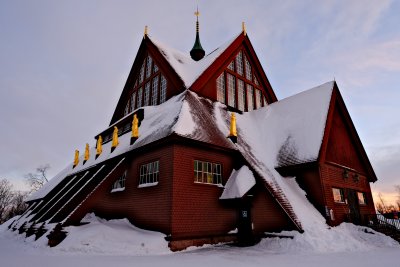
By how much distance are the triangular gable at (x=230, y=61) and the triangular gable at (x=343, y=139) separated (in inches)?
283

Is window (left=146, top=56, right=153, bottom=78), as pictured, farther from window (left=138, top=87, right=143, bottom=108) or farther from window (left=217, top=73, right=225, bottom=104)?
window (left=217, top=73, right=225, bottom=104)

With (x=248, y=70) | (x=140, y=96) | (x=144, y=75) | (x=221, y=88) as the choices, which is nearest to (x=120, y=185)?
(x=140, y=96)

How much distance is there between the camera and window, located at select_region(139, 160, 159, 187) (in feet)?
43.9

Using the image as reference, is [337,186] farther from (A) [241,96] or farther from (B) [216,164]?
(A) [241,96]

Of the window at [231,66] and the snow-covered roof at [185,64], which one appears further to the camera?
the window at [231,66]

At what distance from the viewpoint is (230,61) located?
21.8 meters

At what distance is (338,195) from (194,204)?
10042 millimetres

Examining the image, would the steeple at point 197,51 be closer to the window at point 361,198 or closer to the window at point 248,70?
the window at point 248,70

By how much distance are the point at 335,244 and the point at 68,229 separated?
467 inches

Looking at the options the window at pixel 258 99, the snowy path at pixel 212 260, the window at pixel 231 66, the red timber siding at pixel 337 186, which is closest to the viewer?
the snowy path at pixel 212 260

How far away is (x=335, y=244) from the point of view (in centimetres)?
1146

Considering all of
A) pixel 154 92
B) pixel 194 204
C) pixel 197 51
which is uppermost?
pixel 197 51

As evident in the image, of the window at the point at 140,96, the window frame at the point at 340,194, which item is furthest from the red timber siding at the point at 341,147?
the window at the point at 140,96

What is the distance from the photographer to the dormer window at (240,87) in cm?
2066
